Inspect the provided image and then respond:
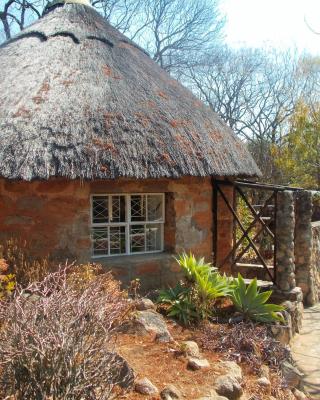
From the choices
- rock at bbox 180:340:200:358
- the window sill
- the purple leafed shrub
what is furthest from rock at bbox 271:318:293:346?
the purple leafed shrub

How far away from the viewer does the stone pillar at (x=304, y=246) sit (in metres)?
8.88

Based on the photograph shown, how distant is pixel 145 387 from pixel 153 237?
3.78m

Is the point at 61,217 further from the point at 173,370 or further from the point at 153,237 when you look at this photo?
the point at 173,370

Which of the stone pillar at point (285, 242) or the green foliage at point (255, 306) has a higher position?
the stone pillar at point (285, 242)

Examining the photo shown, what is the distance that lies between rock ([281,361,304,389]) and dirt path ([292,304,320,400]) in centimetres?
26

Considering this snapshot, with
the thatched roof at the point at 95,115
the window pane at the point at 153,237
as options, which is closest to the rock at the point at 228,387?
the thatched roof at the point at 95,115

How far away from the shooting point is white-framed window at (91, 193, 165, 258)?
7016 mm

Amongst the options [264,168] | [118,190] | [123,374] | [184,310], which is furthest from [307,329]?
[264,168]

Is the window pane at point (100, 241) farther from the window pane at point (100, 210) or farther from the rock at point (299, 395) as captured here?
the rock at point (299, 395)

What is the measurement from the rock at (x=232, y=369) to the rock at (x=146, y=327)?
667mm

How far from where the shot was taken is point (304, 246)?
352 inches

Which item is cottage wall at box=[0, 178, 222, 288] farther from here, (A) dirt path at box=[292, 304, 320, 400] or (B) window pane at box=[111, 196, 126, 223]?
(A) dirt path at box=[292, 304, 320, 400]

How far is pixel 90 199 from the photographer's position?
21.9 feet

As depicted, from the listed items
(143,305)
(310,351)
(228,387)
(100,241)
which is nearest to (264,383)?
(228,387)
